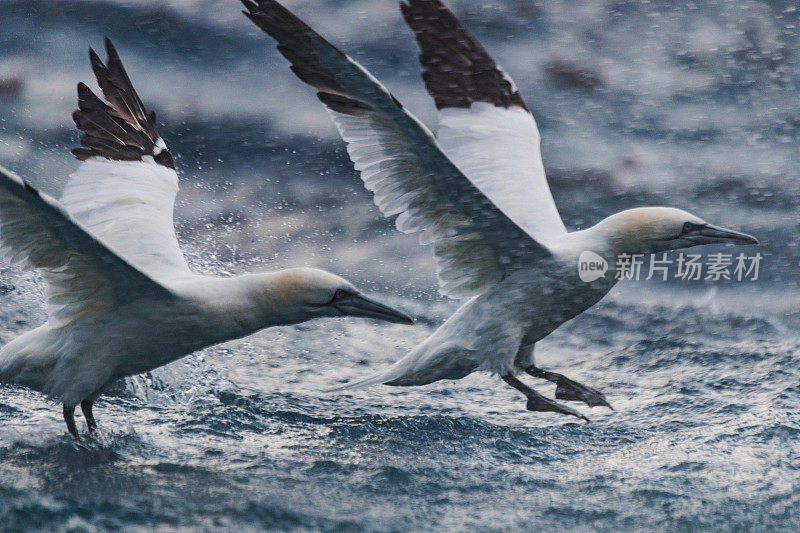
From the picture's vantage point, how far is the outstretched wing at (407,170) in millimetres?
6371

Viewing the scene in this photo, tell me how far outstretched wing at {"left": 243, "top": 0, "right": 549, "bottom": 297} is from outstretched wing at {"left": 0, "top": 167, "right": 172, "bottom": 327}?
4.78 ft

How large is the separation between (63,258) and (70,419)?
1.20 metres

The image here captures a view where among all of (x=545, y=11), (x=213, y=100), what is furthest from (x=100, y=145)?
(x=545, y=11)

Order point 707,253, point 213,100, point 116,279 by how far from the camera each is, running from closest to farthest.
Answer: point 116,279 < point 707,253 < point 213,100

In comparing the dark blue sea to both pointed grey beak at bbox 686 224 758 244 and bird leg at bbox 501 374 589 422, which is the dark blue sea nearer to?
bird leg at bbox 501 374 589 422

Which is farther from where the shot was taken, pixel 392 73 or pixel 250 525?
pixel 392 73

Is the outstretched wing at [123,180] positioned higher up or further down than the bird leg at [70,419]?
higher up

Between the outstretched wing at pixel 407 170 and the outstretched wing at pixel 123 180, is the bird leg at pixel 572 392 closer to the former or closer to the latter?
the outstretched wing at pixel 407 170

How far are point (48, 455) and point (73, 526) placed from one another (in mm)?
1166

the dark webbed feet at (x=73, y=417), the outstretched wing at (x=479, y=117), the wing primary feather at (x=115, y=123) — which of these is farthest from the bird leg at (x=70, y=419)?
the outstretched wing at (x=479, y=117)

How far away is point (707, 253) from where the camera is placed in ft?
40.5

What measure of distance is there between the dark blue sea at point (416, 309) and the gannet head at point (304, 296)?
918 millimetres

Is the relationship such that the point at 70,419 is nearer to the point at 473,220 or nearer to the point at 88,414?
the point at 88,414

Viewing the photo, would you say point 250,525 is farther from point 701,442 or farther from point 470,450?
point 701,442
